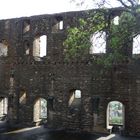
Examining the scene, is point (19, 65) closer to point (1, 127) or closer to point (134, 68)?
point (1, 127)

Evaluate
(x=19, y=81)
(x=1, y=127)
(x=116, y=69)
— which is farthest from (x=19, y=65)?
(x=116, y=69)

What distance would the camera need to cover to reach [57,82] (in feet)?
67.6

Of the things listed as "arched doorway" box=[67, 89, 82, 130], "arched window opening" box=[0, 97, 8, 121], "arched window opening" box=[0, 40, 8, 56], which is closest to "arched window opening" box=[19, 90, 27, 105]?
"arched window opening" box=[0, 97, 8, 121]

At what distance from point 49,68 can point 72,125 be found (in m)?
3.78

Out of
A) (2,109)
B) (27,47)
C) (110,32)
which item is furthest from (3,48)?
(110,32)

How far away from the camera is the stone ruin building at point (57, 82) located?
18.6m

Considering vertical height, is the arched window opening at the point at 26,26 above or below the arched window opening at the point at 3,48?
above

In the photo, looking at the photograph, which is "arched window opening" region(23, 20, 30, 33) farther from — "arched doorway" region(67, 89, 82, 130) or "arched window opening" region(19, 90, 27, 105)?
"arched doorway" region(67, 89, 82, 130)

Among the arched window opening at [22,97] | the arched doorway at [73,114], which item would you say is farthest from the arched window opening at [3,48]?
the arched doorway at [73,114]

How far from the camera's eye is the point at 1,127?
68.9 ft

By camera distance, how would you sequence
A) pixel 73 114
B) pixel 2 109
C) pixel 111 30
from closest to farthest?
pixel 111 30 < pixel 73 114 < pixel 2 109

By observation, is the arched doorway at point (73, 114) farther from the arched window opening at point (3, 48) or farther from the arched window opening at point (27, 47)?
the arched window opening at point (3, 48)

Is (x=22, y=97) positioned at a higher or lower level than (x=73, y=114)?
higher

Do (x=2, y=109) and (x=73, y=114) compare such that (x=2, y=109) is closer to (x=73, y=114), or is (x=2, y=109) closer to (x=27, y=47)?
(x=27, y=47)
